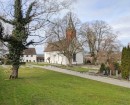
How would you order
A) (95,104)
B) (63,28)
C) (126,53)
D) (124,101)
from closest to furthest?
(95,104) < (124,101) < (126,53) < (63,28)

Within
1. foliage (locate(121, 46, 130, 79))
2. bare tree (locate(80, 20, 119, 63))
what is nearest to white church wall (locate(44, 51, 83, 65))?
bare tree (locate(80, 20, 119, 63))

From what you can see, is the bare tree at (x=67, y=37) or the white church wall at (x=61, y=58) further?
the white church wall at (x=61, y=58)

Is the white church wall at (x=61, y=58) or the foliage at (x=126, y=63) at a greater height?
the white church wall at (x=61, y=58)

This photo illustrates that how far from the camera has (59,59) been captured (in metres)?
98.3

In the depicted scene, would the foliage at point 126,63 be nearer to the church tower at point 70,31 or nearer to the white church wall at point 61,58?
the church tower at point 70,31

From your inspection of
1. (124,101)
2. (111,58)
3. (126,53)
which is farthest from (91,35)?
(124,101)

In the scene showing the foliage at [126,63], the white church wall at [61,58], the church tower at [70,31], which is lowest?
the foliage at [126,63]

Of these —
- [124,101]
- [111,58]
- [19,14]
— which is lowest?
[124,101]

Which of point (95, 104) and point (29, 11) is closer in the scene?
point (95, 104)

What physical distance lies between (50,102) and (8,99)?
245 centimetres

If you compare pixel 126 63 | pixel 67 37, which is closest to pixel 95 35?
pixel 67 37

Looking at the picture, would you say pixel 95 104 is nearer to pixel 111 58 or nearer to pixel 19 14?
pixel 19 14

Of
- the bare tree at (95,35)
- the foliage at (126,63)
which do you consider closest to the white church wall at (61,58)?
the bare tree at (95,35)

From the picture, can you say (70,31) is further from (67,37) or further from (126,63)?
(126,63)
